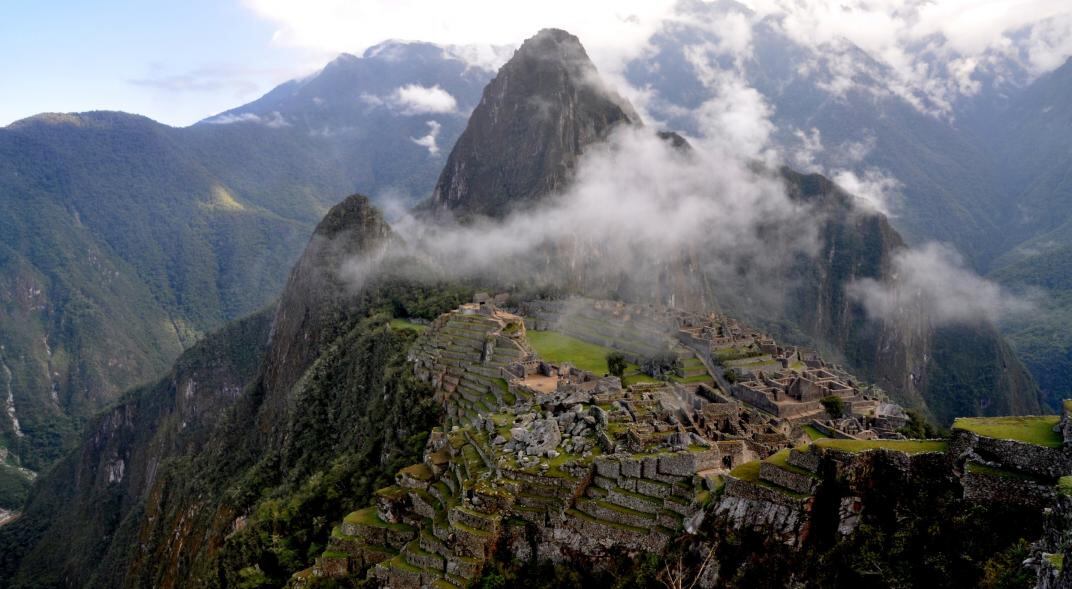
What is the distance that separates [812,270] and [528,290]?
379 feet

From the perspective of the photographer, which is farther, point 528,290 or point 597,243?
point 597,243

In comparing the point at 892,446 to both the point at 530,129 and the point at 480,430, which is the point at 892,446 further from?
the point at 530,129

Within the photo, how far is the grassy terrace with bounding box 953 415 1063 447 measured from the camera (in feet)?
45.3

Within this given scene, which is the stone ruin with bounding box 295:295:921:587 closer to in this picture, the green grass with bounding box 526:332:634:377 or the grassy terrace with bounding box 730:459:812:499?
the grassy terrace with bounding box 730:459:812:499

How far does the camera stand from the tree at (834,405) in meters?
44.5

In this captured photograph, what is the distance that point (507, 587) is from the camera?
18969mm

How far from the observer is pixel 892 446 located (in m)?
16.1

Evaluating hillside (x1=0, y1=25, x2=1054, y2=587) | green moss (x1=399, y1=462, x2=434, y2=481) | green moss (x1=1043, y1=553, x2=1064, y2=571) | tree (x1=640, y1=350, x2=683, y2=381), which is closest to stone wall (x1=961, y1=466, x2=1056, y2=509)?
hillside (x1=0, y1=25, x2=1054, y2=587)

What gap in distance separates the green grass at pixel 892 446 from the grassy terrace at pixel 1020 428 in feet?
2.16

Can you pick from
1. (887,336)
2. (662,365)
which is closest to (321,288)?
(662,365)

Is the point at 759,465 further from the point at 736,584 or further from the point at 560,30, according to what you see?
the point at 560,30

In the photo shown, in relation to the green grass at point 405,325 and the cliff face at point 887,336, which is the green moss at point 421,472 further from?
the cliff face at point 887,336

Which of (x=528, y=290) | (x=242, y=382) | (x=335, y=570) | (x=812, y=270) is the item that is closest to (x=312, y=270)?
(x=528, y=290)

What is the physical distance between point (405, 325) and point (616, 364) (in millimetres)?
30157
